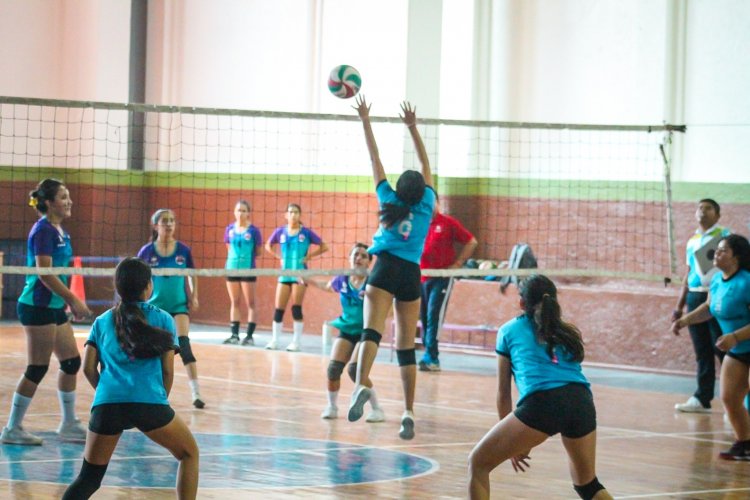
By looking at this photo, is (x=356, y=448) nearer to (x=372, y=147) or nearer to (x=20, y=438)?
(x=372, y=147)

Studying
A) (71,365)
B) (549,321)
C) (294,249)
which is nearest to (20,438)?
(71,365)

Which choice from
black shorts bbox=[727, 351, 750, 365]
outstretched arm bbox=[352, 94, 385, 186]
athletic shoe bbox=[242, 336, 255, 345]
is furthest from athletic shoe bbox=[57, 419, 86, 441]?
athletic shoe bbox=[242, 336, 255, 345]

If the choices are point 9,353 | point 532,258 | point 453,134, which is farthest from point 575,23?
point 9,353

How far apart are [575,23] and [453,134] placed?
7.37ft

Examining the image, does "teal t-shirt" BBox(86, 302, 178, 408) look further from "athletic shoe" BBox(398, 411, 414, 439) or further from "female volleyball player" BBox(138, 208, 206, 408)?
"female volleyball player" BBox(138, 208, 206, 408)

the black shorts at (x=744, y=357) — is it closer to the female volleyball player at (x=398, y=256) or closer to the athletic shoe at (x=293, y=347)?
the female volleyball player at (x=398, y=256)

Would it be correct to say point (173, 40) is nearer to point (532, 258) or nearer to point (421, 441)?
point (532, 258)

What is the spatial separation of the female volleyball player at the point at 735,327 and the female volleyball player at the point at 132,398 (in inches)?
170

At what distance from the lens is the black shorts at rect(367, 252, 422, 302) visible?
360 inches

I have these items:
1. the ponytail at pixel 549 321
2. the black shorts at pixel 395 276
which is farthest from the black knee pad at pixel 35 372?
the ponytail at pixel 549 321

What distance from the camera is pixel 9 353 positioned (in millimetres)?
14383

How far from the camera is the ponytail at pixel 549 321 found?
5.93 metres

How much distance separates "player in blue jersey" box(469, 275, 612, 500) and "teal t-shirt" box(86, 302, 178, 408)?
1.50 meters

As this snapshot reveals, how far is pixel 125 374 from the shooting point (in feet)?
18.8
